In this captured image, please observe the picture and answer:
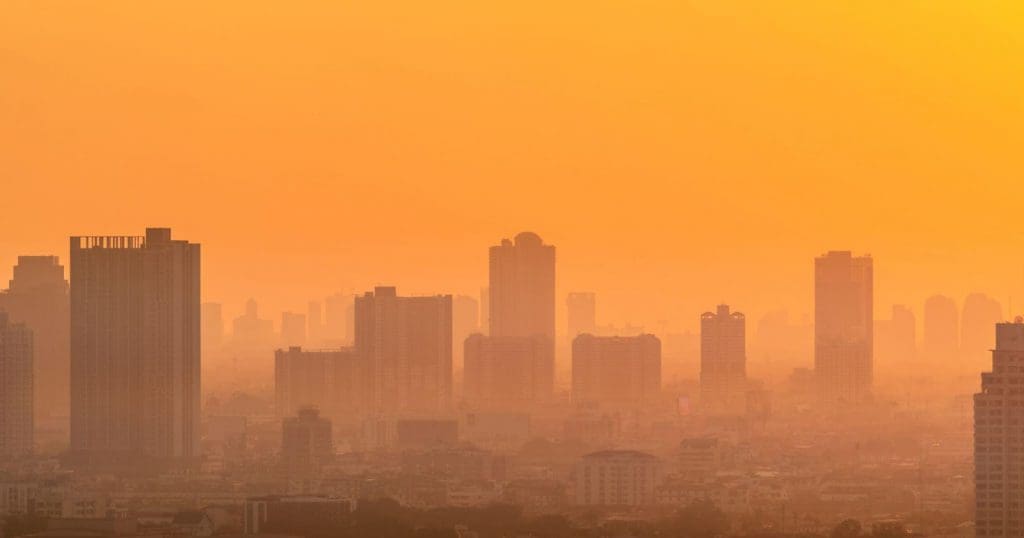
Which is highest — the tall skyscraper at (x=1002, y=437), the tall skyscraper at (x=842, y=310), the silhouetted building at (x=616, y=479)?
the tall skyscraper at (x=842, y=310)

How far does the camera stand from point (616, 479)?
45.5 meters

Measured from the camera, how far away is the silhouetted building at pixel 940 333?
314 ft

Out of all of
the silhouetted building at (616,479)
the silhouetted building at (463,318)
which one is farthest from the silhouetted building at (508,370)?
the silhouetted building at (616,479)

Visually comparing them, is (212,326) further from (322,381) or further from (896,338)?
(896,338)

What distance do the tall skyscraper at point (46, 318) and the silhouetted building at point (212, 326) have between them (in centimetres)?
431

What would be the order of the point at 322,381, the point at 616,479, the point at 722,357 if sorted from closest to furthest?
the point at 616,479
the point at 322,381
the point at 722,357

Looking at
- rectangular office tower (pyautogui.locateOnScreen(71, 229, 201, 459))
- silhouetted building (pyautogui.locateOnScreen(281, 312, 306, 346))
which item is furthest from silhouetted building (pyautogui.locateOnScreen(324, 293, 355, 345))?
rectangular office tower (pyautogui.locateOnScreen(71, 229, 201, 459))

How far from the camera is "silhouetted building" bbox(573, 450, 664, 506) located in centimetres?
4450

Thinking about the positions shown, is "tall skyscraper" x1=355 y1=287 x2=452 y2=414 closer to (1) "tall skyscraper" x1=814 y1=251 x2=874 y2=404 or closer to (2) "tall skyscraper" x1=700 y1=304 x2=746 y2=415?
(2) "tall skyscraper" x1=700 y1=304 x2=746 y2=415

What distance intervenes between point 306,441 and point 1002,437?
25.6 meters

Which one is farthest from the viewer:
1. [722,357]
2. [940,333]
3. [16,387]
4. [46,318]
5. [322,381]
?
[940,333]

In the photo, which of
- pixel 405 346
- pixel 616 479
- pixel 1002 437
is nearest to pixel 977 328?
pixel 405 346

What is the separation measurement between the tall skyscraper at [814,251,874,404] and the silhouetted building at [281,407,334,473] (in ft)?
93.5

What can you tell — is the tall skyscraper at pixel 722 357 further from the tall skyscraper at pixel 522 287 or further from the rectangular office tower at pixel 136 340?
the rectangular office tower at pixel 136 340
